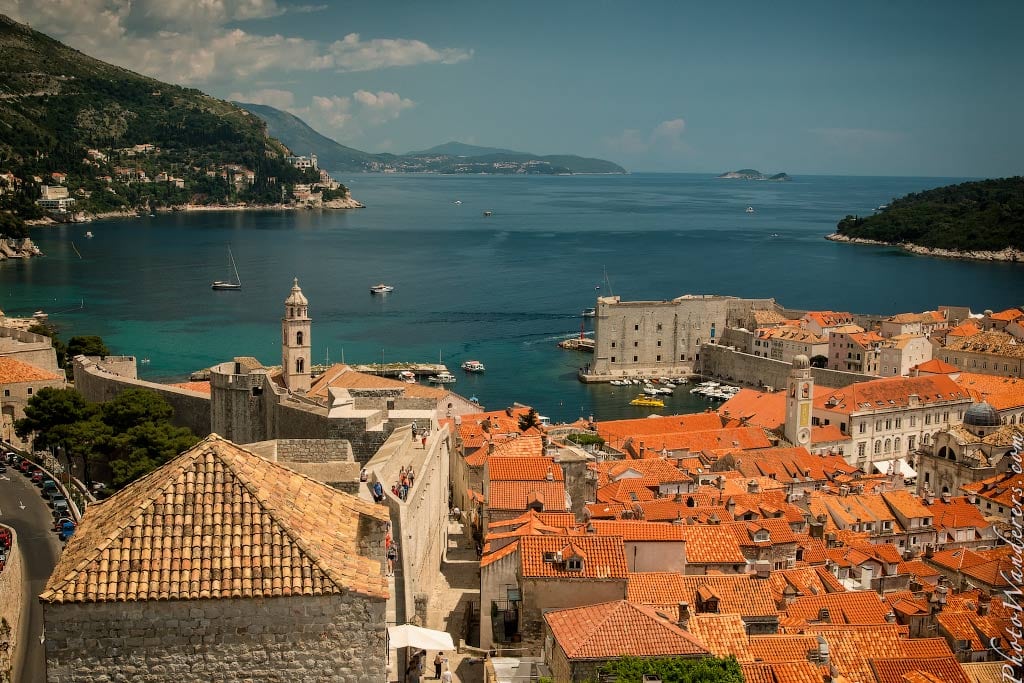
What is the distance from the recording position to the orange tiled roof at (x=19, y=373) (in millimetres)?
33241

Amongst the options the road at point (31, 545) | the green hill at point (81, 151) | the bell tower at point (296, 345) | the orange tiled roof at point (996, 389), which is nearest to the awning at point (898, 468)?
the orange tiled roof at point (996, 389)

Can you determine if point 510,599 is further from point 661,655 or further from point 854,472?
point 854,472

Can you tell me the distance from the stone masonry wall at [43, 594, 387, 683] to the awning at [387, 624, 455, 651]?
3041 mm

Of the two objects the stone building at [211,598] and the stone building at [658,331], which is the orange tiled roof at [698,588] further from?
the stone building at [658,331]

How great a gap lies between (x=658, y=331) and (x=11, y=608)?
59553 millimetres

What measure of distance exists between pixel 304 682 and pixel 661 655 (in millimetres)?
5618

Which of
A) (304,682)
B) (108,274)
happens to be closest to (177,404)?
(304,682)

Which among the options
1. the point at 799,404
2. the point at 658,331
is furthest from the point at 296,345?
the point at 658,331

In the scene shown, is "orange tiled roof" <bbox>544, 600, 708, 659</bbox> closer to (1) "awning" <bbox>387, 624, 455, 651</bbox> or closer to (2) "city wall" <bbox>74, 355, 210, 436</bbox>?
(1) "awning" <bbox>387, 624, 455, 651</bbox>

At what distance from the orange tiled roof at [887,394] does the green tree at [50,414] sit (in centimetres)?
3074

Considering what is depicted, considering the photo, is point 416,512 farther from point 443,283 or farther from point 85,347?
point 443,283

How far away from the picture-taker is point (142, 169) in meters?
186

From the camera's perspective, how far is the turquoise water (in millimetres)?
68938

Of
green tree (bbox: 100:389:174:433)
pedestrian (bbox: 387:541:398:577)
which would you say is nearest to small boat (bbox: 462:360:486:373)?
green tree (bbox: 100:389:174:433)
